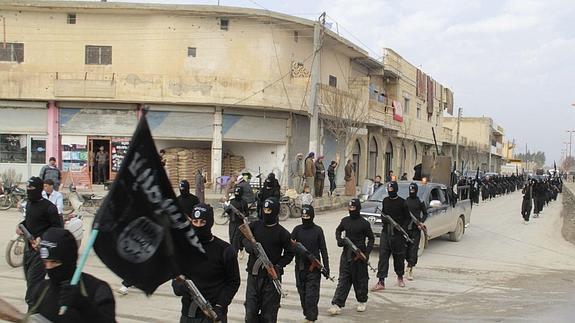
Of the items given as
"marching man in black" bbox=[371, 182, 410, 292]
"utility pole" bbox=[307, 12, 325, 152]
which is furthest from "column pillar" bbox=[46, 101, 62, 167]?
"marching man in black" bbox=[371, 182, 410, 292]

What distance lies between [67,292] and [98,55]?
2624cm

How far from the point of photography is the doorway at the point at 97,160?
89.7 ft

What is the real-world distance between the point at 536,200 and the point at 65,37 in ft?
72.8

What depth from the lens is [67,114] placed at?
27.4m

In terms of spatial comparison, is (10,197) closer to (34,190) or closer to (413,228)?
(34,190)

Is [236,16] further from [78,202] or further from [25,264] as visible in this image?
[25,264]

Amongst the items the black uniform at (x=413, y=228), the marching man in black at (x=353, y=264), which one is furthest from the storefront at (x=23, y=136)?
the marching man in black at (x=353, y=264)

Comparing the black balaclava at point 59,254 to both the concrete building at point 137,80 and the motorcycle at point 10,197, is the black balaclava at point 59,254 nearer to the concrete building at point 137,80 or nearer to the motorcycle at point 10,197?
the motorcycle at point 10,197

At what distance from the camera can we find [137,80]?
26.7 m

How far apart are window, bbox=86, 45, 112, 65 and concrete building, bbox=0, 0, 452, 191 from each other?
0.15 ft

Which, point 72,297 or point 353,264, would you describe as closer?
point 72,297

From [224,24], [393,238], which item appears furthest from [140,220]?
[224,24]

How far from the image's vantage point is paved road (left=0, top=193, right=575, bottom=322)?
27.3 feet

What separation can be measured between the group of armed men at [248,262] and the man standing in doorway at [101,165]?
16904 millimetres
